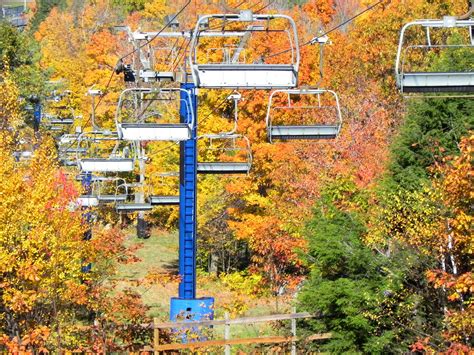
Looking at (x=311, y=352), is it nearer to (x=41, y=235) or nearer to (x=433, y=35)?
(x=41, y=235)

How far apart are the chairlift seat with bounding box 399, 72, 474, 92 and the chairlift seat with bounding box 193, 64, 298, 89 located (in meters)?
1.73

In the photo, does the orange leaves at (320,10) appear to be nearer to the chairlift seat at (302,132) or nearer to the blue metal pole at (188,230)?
the blue metal pole at (188,230)

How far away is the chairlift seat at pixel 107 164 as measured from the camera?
82.2 ft

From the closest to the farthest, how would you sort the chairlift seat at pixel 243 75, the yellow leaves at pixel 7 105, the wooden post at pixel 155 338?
the chairlift seat at pixel 243 75, the wooden post at pixel 155 338, the yellow leaves at pixel 7 105

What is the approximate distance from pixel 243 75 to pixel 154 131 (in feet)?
16.6

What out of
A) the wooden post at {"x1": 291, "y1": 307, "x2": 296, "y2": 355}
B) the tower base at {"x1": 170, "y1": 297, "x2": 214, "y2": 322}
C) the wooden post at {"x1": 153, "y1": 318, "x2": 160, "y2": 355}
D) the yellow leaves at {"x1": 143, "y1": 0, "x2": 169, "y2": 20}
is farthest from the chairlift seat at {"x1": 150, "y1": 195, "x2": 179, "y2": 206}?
the yellow leaves at {"x1": 143, "y1": 0, "x2": 169, "y2": 20}

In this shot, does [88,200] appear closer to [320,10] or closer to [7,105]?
[7,105]

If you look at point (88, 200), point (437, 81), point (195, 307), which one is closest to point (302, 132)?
point (437, 81)

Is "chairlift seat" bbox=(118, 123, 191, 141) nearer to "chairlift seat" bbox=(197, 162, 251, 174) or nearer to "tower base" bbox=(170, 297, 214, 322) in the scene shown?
"tower base" bbox=(170, 297, 214, 322)

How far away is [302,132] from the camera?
1767 cm

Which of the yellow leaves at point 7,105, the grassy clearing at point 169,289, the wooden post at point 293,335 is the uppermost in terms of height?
the yellow leaves at point 7,105

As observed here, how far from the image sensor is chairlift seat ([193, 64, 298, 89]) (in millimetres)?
11797

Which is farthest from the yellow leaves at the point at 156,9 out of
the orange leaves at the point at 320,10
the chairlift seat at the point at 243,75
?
the chairlift seat at the point at 243,75

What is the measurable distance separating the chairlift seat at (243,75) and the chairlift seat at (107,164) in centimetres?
1328
